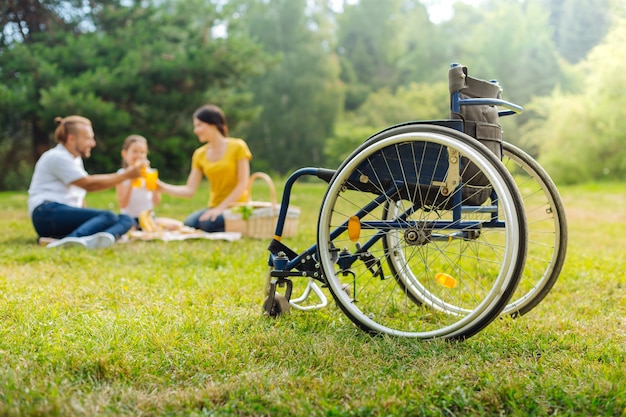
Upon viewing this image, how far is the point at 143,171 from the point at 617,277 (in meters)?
3.61

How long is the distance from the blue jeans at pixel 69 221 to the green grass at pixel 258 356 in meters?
1.34

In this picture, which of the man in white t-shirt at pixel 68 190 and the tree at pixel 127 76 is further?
the tree at pixel 127 76

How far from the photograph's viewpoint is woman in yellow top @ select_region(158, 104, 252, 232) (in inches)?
233

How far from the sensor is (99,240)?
4.95 meters

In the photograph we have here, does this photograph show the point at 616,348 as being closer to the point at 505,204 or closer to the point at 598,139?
the point at 505,204

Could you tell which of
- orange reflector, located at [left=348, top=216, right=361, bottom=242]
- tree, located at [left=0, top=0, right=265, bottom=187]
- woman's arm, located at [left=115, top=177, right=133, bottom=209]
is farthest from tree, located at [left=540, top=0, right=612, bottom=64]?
orange reflector, located at [left=348, top=216, right=361, bottom=242]

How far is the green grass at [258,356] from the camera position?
1.85 m

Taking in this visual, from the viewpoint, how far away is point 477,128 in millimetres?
2520

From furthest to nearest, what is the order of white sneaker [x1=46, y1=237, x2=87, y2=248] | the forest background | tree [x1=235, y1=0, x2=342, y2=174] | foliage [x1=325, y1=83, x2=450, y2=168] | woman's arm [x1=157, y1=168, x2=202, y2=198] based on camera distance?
tree [x1=235, y1=0, x2=342, y2=174], foliage [x1=325, y1=83, x2=450, y2=168], the forest background, woman's arm [x1=157, y1=168, x2=202, y2=198], white sneaker [x1=46, y1=237, x2=87, y2=248]

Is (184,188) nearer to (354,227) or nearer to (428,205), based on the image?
(354,227)

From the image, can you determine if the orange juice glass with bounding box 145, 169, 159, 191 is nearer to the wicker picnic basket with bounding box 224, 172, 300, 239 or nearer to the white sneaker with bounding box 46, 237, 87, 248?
the wicker picnic basket with bounding box 224, 172, 300, 239

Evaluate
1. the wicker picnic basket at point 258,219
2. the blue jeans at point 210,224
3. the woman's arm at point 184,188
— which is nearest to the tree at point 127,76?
the woman's arm at point 184,188

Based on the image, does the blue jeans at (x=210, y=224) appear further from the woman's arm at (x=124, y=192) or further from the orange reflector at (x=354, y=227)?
the orange reflector at (x=354, y=227)

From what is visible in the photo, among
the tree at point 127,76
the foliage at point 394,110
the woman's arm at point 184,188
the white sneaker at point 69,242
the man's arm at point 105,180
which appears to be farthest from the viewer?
the foliage at point 394,110
